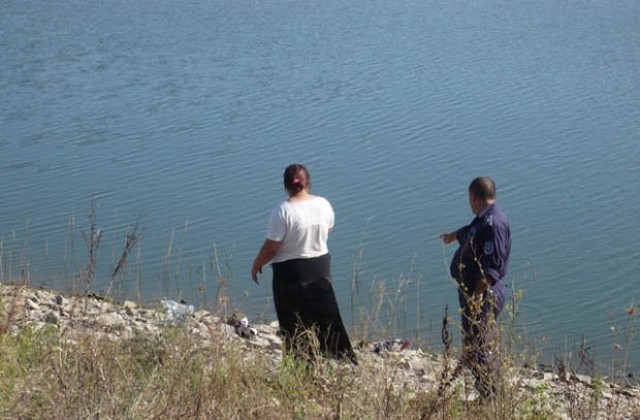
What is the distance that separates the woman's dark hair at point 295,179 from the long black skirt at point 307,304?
454 millimetres

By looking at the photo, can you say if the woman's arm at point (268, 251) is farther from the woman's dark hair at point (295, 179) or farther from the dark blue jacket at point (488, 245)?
the dark blue jacket at point (488, 245)

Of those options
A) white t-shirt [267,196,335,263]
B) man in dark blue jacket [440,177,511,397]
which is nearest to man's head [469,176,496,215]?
man in dark blue jacket [440,177,511,397]

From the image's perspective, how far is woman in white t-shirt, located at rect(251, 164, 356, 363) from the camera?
22.0 ft

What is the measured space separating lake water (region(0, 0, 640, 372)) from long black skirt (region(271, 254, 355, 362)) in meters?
2.20

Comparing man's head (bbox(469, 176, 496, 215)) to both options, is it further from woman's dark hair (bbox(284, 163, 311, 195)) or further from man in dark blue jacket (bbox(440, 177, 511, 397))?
woman's dark hair (bbox(284, 163, 311, 195))

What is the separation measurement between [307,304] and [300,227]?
21.1 inches

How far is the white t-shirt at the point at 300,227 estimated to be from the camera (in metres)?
6.70

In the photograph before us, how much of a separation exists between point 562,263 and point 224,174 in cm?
575

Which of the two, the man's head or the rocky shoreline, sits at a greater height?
the man's head

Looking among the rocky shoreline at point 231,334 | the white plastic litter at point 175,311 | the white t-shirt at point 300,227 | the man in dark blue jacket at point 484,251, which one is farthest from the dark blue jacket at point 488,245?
the white plastic litter at point 175,311

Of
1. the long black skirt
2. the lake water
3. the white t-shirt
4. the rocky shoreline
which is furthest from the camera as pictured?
the lake water

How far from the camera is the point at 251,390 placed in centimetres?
557

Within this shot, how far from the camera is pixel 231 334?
8039 millimetres

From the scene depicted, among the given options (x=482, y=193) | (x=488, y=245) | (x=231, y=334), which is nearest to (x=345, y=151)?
(x=231, y=334)
